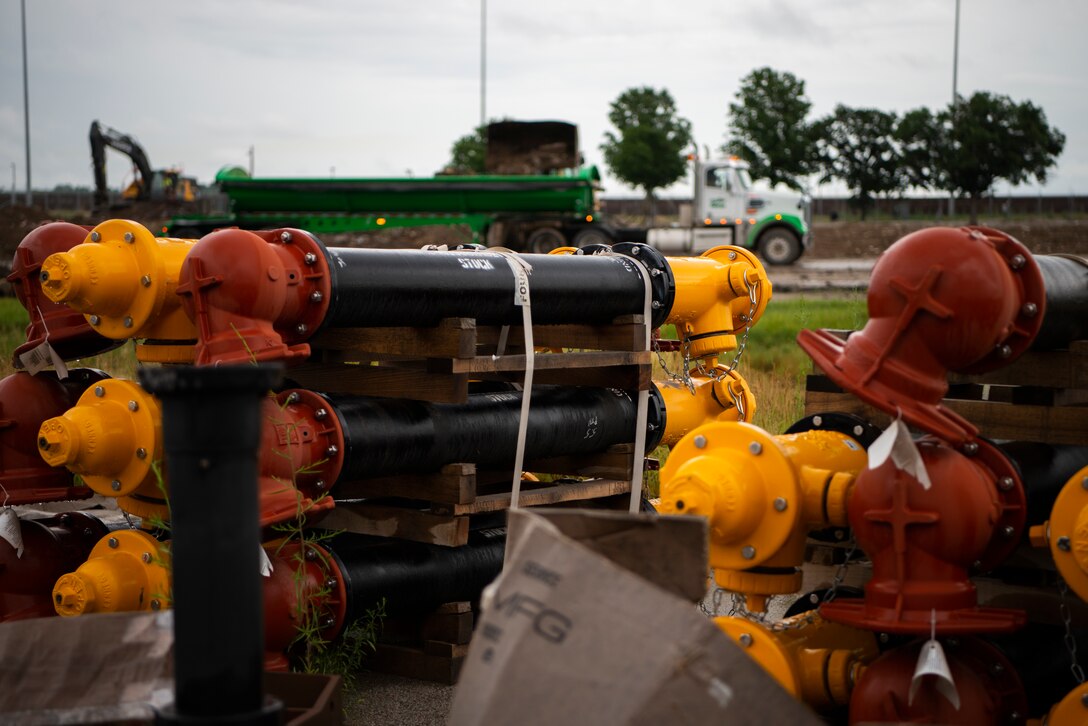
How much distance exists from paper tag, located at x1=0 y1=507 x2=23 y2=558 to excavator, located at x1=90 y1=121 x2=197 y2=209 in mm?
24814

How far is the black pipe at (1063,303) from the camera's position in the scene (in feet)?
11.7

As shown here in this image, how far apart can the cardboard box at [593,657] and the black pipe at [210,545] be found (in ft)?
1.48

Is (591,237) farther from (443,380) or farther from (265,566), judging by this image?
(265,566)

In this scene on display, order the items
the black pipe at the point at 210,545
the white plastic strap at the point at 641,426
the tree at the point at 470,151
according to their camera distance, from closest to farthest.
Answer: the black pipe at the point at 210,545 < the white plastic strap at the point at 641,426 < the tree at the point at 470,151

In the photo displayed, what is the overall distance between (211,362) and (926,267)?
82.1 inches

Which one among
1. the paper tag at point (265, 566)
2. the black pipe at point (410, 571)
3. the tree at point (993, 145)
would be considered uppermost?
the tree at point (993, 145)

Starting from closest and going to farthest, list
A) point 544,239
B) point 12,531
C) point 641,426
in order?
1. point 12,531
2. point 641,426
3. point 544,239

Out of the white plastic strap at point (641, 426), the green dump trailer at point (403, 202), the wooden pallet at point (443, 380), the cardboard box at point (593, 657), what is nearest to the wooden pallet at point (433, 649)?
the wooden pallet at point (443, 380)

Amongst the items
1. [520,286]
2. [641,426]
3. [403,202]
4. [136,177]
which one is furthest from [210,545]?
[136,177]

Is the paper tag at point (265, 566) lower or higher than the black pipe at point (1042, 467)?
lower

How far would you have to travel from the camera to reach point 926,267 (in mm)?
3133

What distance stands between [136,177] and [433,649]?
27.3 metres

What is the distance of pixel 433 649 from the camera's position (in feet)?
14.5

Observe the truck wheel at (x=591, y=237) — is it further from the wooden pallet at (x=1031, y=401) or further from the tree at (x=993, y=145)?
the tree at (x=993, y=145)
